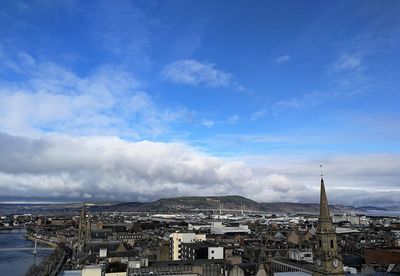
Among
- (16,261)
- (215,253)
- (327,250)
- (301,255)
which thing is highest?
(327,250)

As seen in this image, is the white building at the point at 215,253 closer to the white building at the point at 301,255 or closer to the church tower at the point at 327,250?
the white building at the point at 301,255

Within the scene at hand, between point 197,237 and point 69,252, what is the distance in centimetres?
5315

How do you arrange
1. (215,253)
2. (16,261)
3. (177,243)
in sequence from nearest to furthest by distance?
(215,253) → (177,243) → (16,261)

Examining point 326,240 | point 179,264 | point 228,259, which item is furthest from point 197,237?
point 326,240

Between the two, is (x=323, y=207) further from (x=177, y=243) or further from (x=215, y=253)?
(x=177, y=243)

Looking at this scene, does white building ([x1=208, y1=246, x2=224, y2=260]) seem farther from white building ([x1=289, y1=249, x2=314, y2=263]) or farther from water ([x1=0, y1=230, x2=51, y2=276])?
water ([x1=0, y1=230, x2=51, y2=276])

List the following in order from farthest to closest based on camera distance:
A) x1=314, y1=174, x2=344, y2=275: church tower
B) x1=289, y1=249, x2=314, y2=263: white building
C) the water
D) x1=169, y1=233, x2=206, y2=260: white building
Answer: the water, x1=169, y1=233, x2=206, y2=260: white building, x1=289, y1=249, x2=314, y2=263: white building, x1=314, y1=174, x2=344, y2=275: church tower

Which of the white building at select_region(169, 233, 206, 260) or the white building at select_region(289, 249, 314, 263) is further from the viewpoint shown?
the white building at select_region(169, 233, 206, 260)

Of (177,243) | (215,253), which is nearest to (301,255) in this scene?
(215,253)

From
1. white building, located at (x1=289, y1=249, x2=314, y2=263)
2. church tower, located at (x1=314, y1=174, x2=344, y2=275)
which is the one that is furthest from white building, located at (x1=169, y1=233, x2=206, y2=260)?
church tower, located at (x1=314, y1=174, x2=344, y2=275)

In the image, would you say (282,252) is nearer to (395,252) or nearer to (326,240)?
(395,252)

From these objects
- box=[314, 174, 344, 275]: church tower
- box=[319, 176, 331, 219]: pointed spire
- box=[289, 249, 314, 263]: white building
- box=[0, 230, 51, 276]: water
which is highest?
box=[319, 176, 331, 219]: pointed spire

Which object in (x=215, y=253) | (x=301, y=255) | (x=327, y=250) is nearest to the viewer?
(x=327, y=250)

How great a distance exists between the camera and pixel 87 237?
12962cm
